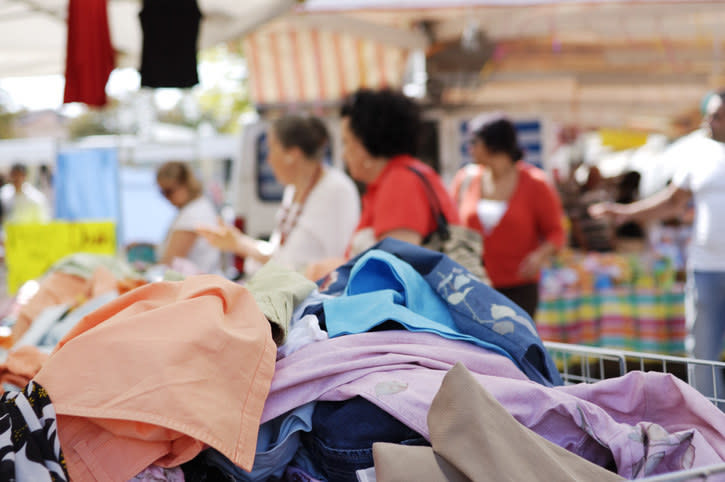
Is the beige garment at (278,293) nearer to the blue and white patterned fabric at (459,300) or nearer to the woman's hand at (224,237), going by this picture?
the blue and white patterned fabric at (459,300)

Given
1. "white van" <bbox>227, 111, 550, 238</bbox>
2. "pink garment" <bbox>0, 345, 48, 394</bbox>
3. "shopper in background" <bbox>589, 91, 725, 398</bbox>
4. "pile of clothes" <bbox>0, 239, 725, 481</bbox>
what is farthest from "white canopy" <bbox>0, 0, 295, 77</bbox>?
"pile of clothes" <bbox>0, 239, 725, 481</bbox>

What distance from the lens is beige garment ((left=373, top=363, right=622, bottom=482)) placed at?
1079mm

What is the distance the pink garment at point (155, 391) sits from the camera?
1.17 m

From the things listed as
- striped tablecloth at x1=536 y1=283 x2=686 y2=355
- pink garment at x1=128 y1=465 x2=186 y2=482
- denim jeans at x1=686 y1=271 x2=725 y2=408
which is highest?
pink garment at x1=128 y1=465 x2=186 y2=482

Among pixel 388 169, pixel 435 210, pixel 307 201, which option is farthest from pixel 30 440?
pixel 307 201

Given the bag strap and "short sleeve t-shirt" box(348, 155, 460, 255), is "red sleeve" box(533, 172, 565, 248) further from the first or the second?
the bag strap

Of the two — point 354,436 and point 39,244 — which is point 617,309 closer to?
point 39,244

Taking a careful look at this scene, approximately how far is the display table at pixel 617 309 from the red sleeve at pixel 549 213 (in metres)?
1.37

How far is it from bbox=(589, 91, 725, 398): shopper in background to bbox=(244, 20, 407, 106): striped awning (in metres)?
4.53

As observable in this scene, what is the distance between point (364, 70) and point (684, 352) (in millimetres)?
4654

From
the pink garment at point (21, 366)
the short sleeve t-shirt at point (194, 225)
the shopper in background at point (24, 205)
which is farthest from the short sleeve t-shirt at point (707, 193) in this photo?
the shopper in background at point (24, 205)

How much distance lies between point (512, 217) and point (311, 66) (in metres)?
4.67

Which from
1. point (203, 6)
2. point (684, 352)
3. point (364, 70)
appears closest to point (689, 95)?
point (364, 70)

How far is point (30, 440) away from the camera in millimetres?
1129
